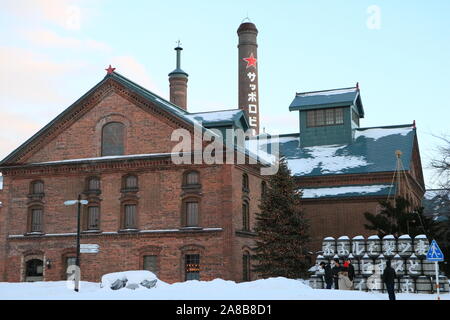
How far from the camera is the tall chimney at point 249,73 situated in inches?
2670

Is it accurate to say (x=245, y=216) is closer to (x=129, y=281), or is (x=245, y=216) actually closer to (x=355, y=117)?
(x=129, y=281)

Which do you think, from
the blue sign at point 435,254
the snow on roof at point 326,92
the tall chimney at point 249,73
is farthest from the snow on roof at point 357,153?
the blue sign at point 435,254

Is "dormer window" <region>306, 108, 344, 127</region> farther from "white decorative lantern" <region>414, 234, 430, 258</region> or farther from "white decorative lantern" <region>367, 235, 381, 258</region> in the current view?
"white decorative lantern" <region>414, 234, 430, 258</region>

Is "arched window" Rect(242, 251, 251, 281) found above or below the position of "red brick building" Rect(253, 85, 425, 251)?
below

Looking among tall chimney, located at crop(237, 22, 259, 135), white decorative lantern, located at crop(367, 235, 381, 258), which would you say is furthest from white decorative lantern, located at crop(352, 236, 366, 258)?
tall chimney, located at crop(237, 22, 259, 135)

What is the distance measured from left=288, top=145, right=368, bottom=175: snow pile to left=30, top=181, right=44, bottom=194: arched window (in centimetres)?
1787

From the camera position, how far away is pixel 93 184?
3759 cm

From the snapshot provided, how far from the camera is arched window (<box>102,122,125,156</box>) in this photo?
37.2 meters

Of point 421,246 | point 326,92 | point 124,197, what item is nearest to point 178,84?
point 326,92

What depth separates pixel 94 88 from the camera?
3778 cm

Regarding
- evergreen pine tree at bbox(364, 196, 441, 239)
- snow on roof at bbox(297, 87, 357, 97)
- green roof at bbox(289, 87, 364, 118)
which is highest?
snow on roof at bbox(297, 87, 357, 97)
